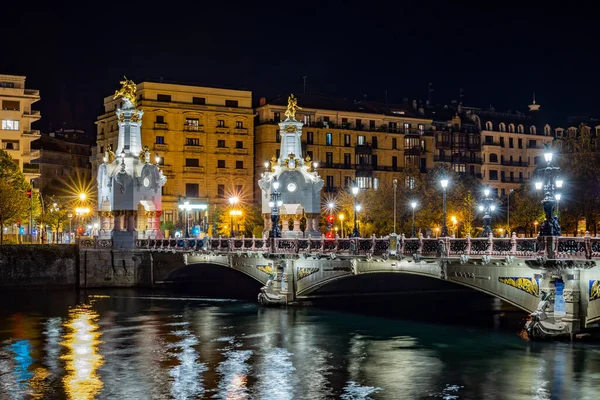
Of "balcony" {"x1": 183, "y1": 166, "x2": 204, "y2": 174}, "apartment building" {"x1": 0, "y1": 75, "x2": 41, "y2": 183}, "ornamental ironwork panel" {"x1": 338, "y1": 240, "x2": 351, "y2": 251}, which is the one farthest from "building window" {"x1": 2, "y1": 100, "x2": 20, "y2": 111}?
"ornamental ironwork panel" {"x1": 338, "y1": 240, "x2": 351, "y2": 251}

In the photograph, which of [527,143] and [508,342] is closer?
[508,342]

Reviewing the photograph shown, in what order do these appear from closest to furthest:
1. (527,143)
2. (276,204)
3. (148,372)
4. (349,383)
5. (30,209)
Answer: (349,383)
(148,372)
(276,204)
(30,209)
(527,143)

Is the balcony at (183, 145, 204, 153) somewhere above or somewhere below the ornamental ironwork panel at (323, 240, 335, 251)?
above

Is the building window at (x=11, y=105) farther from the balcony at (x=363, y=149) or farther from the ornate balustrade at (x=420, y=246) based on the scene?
the balcony at (x=363, y=149)

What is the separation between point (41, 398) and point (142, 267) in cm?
5476

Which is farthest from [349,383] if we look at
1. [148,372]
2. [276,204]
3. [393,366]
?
[276,204]

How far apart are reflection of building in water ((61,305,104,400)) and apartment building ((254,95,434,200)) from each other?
211 ft

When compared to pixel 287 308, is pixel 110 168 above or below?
above

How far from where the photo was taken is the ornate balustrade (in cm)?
4444

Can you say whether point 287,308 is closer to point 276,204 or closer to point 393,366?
point 276,204

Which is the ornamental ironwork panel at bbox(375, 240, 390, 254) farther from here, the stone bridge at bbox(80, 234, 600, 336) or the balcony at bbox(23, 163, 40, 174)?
the balcony at bbox(23, 163, 40, 174)

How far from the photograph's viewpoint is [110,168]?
9000 centimetres

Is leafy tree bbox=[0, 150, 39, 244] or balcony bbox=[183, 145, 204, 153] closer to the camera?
leafy tree bbox=[0, 150, 39, 244]

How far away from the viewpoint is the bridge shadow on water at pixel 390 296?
207 feet
